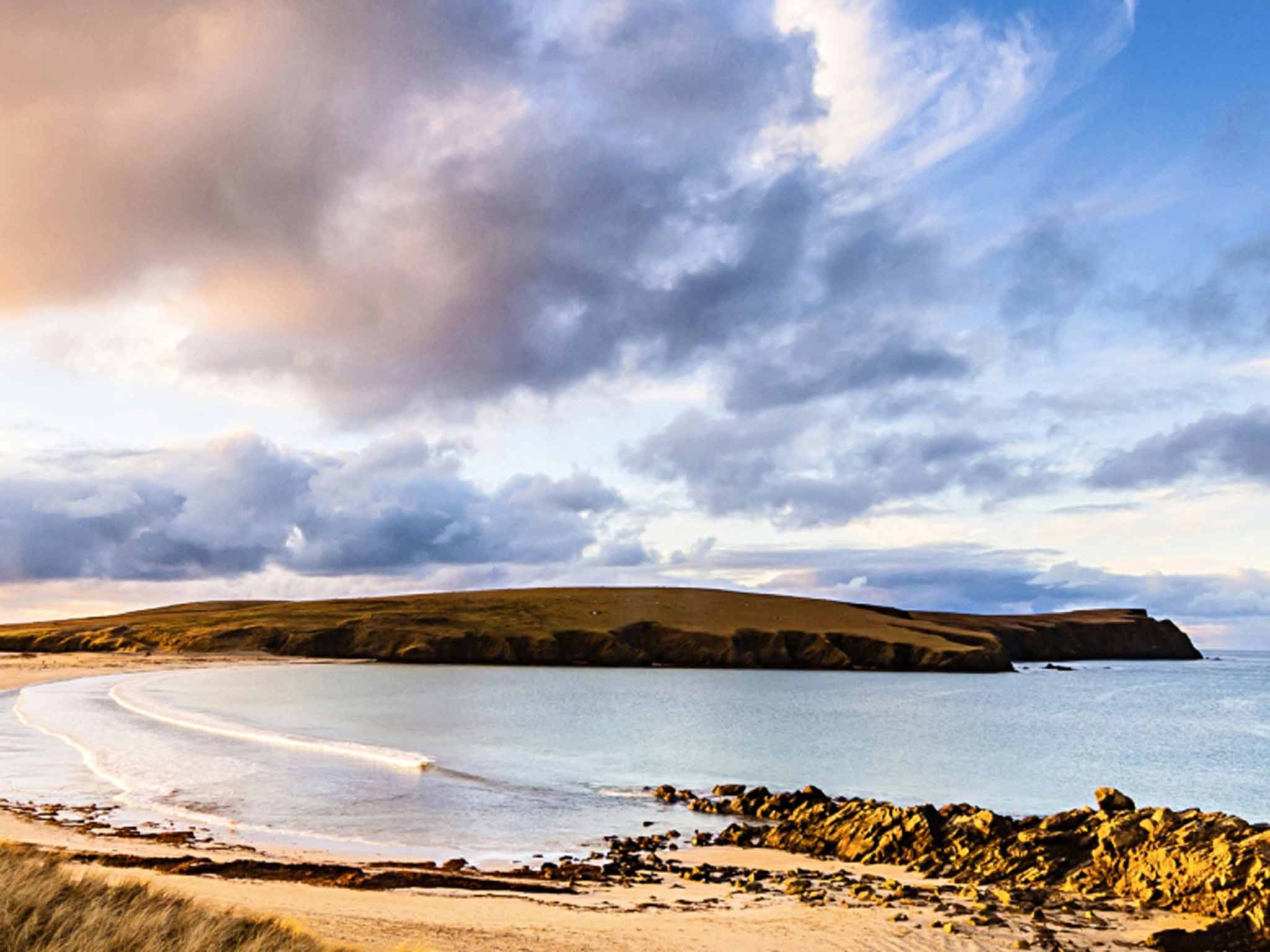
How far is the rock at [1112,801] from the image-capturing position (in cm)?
2328

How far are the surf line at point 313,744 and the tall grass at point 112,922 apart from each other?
27590 mm

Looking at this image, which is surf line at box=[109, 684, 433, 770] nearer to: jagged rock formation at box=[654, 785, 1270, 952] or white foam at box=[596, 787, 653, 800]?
white foam at box=[596, 787, 653, 800]

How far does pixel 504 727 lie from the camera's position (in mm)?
55594

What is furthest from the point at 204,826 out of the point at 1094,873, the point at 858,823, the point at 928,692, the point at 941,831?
the point at 928,692

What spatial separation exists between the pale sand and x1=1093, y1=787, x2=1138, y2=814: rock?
6745 mm

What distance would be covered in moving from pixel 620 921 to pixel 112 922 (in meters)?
9.02

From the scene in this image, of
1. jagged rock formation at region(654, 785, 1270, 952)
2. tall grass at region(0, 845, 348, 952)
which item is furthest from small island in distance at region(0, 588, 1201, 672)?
tall grass at region(0, 845, 348, 952)

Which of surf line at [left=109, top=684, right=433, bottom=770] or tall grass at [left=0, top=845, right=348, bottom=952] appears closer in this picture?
tall grass at [left=0, top=845, right=348, bottom=952]

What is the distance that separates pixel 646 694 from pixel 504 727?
33.9m

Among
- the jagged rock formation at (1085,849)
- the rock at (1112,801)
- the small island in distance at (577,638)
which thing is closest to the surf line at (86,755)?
the jagged rock formation at (1085,849)

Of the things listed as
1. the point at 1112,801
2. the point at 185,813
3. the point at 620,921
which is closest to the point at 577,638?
the point at 185,813

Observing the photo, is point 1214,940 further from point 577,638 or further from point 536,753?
point 577,638

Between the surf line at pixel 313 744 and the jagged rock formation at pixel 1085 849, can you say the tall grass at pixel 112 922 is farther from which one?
the surf line at pixel 313 744

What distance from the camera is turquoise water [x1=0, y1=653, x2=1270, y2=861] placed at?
27.2m
